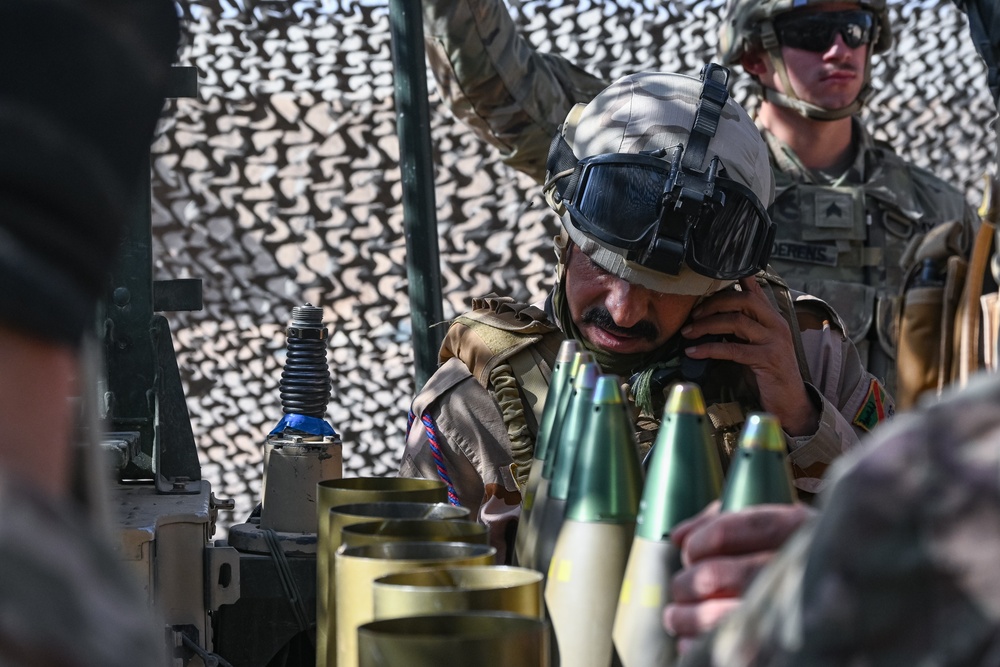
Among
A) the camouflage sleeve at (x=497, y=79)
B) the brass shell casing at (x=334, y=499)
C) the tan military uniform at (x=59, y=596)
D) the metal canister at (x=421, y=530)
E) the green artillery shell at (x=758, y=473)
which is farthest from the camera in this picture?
the camouflage sleeve at (x=497, y=79)

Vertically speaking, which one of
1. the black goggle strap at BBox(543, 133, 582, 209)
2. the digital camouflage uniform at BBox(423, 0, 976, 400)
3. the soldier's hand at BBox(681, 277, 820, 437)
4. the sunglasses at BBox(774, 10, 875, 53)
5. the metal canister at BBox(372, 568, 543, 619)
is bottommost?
the metal canister at BBox(372, 568, 543, 619)

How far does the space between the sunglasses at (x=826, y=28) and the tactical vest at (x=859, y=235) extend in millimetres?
354

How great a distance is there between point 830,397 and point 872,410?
0.08m

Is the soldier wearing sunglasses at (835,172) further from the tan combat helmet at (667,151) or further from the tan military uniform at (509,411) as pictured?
the tan combat helmet at (667,151)

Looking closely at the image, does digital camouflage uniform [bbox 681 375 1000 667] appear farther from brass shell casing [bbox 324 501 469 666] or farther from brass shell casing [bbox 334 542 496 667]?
brass shell casing [bbox 324 501 469 666]

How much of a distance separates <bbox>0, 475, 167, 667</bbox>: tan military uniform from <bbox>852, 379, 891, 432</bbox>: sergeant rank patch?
1.73 meters

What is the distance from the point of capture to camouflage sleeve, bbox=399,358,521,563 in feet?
6.71

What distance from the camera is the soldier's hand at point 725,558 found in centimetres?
84

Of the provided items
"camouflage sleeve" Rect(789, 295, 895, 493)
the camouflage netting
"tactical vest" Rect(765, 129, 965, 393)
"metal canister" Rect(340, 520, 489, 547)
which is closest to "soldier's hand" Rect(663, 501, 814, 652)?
"metal canister" Rect(340, 520, 489, 547)

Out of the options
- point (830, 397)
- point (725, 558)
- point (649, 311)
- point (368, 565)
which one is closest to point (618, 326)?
point (649, 311)

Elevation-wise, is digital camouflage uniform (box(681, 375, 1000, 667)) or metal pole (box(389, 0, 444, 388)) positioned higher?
metal pole (box(389, 0, 444, 388))

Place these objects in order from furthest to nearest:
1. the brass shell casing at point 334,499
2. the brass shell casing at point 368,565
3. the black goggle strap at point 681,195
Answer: the black goggle strap at point 681,195
the brass shell casing at point 334,499
the brass shell casing at point 368,565

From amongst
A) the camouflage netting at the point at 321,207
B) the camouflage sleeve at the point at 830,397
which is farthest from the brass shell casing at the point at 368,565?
the camouflage netting at the point at 321,207

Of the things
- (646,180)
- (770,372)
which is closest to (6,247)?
Answer: (646,180)
